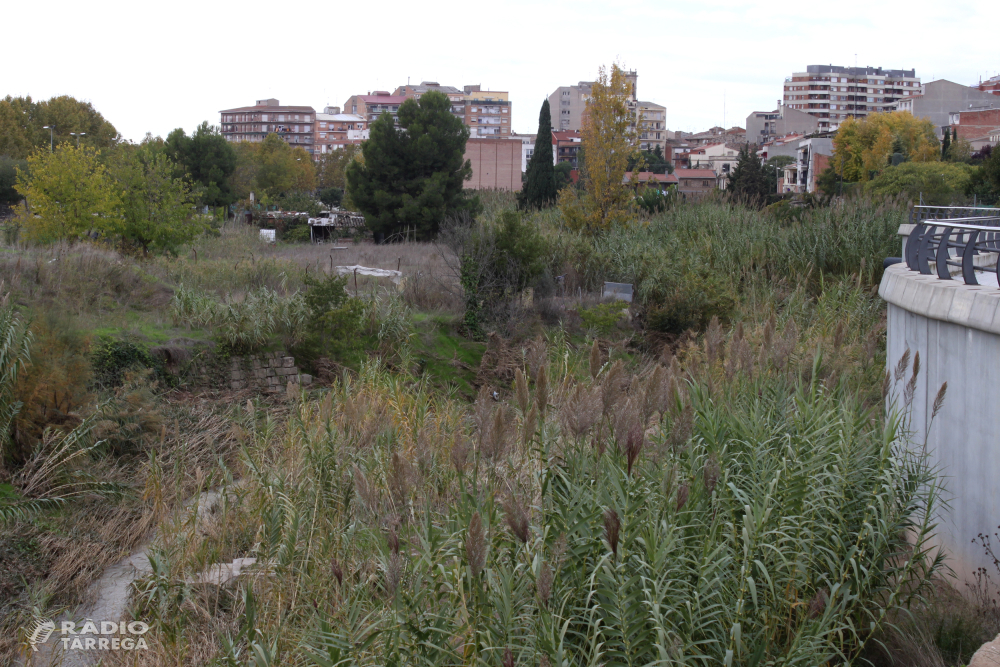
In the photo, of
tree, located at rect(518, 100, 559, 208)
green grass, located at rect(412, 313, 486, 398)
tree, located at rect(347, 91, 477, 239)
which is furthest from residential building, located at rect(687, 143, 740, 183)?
green grass, located at rect(412, 313, 486, 398)

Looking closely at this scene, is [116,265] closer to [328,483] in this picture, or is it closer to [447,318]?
[447,318]

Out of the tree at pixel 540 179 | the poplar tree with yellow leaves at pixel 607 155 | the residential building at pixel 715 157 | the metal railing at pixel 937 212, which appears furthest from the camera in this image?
the residential building at pixel 715 157

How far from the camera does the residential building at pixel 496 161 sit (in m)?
58.1

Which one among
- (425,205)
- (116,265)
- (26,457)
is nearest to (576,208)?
(425,205)

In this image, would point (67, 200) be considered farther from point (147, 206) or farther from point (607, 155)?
point (607, 155)

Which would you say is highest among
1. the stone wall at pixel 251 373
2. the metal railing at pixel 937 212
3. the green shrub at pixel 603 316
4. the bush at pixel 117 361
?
the metal railing at pixel 937 212

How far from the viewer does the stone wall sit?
34.6 feet

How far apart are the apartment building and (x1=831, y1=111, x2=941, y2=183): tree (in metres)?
84.7

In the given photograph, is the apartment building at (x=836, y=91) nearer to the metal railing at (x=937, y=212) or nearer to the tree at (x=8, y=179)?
the tree at (x=8, y=179)

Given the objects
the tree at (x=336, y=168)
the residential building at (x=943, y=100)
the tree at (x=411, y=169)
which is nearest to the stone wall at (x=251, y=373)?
the tree at (x=411, y=169)

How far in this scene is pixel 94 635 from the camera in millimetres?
4941

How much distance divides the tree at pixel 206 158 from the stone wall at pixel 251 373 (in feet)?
96.7

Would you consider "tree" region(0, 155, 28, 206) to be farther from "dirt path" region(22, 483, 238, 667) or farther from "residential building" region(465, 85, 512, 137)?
"residential building" region(465, 85, 512, 137)

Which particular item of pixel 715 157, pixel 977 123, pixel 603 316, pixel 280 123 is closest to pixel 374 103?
pixel 280 123
